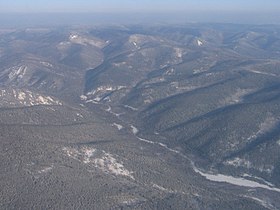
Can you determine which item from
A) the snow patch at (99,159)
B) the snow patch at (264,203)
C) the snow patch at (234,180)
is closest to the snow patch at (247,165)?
the snow patch at (234,180)

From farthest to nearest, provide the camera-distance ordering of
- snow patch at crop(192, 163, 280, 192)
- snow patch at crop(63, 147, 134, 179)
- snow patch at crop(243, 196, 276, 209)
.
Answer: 1. snow patch at crop(192, 163, 280, 192)
2. snow patch at crop(63, 147, 134, 179)
3. snow patch at crop(243, 196, 276, 209)

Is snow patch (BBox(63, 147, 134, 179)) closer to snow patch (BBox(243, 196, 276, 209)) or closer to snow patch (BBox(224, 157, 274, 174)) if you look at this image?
snow patch (BBox(243, 196, 276, 209))

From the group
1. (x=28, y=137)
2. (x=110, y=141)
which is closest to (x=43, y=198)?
(x=28, y=137)

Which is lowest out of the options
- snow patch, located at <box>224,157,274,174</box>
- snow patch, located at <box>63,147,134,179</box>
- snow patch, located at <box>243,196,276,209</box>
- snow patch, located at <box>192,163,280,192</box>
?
snow patch, located at <box>192,163,280,192</box>

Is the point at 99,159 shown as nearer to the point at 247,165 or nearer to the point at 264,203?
the point at 264,203

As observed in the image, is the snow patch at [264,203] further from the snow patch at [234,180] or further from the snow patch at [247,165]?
the snow patch at [247,165]

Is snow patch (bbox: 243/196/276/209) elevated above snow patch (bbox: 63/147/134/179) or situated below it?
below

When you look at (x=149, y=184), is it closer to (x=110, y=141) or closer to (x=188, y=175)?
(x=188, y=175)

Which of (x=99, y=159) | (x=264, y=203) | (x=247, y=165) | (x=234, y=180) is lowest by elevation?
(x=234, y=180)

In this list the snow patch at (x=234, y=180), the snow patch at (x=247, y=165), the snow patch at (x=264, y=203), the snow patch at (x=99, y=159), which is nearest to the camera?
the snow patch at (x=264, y=203)

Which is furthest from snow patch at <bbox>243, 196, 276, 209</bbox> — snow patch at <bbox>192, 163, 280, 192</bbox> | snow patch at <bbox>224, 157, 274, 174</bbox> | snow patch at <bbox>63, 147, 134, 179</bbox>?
snow patch at <bbox>63, 147, 134, 179</bbox>

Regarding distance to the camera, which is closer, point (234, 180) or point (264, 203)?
point (264, 203)

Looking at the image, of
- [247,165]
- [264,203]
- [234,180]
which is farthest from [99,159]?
[247,165]
